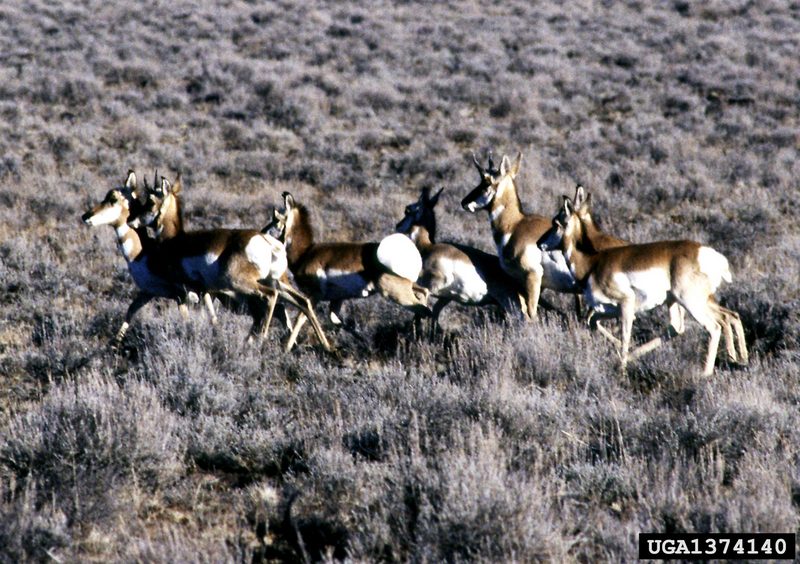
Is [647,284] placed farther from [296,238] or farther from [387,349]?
[296,238]

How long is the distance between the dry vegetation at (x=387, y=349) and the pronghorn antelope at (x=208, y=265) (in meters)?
0.36

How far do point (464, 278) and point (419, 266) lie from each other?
0.46m

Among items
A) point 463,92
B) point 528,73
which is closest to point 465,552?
point 463,92

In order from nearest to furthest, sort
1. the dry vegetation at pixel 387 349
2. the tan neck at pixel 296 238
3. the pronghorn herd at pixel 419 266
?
the dry vegetation at pixel 387 349 → the pronghorn herd at pixel 419 266 → the tan neck at pixel 296 238

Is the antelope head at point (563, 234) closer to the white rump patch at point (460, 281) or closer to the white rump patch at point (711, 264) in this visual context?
the white rump patch at point (460, 281)

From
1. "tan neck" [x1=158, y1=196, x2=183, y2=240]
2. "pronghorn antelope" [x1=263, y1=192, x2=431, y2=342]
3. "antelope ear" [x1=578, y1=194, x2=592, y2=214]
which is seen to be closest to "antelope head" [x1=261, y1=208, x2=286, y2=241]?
"pronghorn antelope" [x1=263, y1=192, x2=431, y2=342]

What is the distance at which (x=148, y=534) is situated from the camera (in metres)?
4.29

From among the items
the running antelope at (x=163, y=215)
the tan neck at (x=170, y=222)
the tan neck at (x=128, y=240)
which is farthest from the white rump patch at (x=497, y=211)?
the tan neck at (x=128, y=240)

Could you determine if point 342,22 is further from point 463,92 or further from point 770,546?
point 770,546

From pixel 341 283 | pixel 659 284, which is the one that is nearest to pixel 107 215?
pixel 341 283

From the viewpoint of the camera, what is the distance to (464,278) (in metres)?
8.63

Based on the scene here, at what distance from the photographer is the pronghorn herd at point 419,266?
7309mm

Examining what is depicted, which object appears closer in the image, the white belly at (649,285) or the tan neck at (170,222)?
the white belly at (649,285)

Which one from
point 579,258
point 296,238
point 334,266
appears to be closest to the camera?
point 579,258
